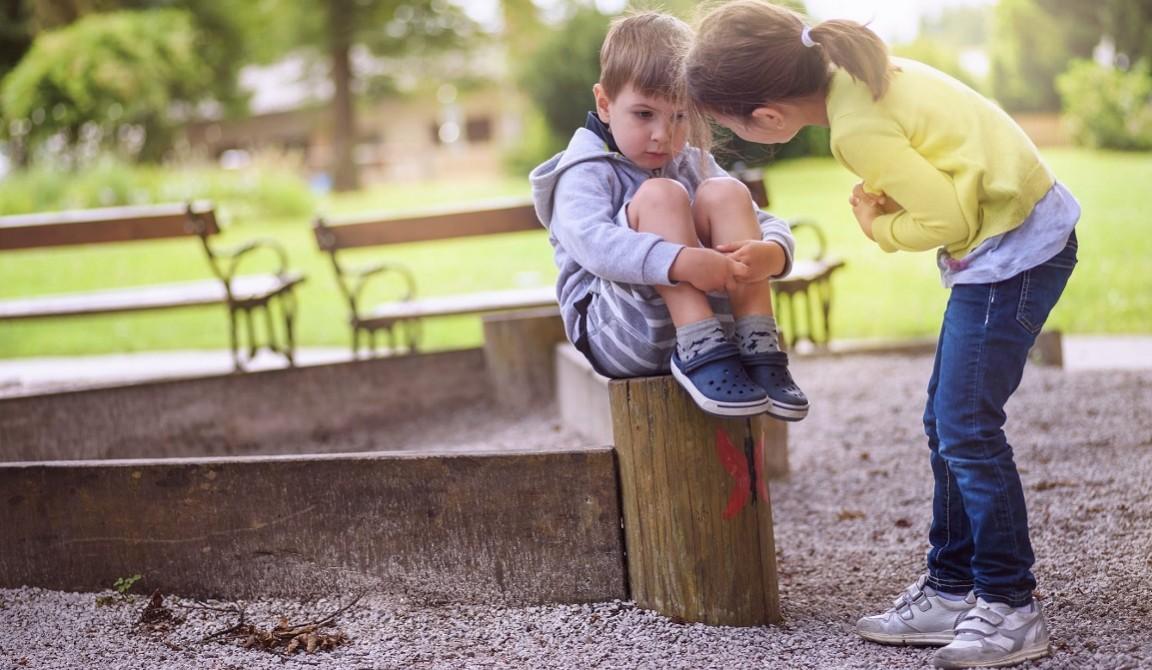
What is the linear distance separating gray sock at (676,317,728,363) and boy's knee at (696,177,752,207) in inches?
11.0

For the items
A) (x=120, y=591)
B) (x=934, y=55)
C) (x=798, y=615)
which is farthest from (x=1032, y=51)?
(x=120, y=591)

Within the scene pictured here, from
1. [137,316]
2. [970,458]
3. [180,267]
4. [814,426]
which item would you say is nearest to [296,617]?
[970,458]

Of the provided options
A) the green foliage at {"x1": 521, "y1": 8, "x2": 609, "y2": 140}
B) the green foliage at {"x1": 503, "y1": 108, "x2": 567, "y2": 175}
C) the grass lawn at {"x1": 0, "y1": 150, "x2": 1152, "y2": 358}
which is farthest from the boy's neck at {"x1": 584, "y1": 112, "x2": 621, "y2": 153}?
the green foliage at {"x1": 503, "y1": 108, "x2": 567, "y2": 175}

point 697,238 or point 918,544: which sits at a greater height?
point 697,238

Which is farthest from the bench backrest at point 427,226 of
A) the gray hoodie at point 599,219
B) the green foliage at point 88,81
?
the green foliage at point 88,81

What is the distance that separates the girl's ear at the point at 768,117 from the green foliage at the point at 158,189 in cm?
1423

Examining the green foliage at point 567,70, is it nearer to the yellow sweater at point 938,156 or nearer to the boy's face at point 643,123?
the boy's face at point 643,123

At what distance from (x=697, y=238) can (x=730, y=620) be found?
85cm

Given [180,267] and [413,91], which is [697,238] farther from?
[413,91]

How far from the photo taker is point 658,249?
2.64 metres

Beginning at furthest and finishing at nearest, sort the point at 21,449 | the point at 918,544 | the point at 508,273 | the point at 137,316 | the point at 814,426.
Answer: the point at 508,273 < the point at 137,316 < the point at 814,426 < the point at 21,449 < the point at 918,544

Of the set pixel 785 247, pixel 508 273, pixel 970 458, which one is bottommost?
pixel 508 273

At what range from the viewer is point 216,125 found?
3181 cm

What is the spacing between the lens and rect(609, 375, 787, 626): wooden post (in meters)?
2.79
